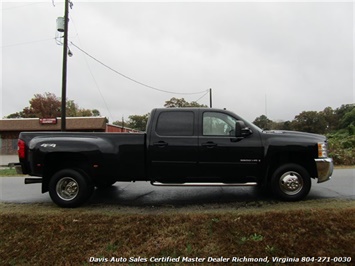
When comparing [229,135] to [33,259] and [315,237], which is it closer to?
[315,237]

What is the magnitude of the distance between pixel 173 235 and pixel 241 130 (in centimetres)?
226

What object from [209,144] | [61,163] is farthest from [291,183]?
[61,163]

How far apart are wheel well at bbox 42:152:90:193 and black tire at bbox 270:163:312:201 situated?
11.9 ft

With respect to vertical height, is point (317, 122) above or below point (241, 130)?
above

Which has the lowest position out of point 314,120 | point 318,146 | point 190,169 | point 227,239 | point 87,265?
point 87,265

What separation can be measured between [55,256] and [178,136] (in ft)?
9.04

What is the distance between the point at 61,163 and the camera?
17.4 feet

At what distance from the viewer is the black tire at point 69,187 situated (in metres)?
5.07

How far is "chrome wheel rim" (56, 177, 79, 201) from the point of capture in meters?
5.13

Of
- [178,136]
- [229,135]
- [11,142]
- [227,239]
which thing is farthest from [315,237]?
[11,142]

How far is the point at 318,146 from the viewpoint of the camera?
16.4ft

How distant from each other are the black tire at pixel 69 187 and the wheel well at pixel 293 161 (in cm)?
351

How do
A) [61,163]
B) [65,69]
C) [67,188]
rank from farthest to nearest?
[65,69]
[61,163]
[67,188]

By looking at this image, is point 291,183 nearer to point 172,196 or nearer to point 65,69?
point 172,196
